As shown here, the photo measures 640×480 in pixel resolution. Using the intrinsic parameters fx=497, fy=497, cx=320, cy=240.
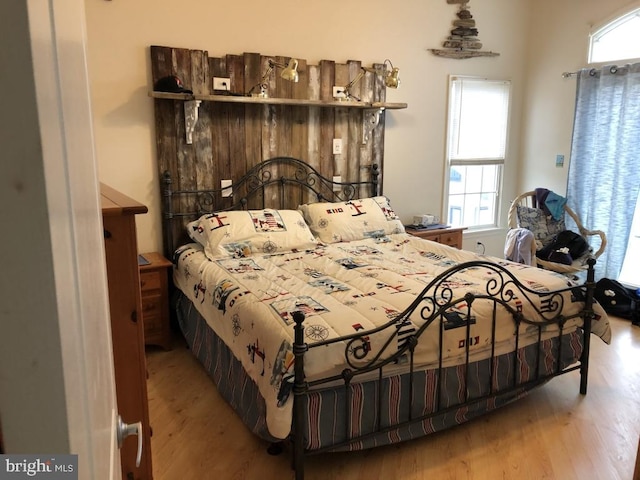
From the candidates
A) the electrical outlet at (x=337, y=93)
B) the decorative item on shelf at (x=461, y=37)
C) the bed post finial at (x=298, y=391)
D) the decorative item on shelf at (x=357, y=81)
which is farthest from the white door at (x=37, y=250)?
the decorative item on shelf at (x=461, y=37)

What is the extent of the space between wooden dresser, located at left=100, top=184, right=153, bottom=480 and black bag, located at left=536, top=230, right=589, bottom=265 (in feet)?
12.6

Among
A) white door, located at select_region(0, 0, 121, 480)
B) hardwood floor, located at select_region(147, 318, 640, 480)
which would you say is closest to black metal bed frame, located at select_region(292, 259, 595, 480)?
hardwood floor, located at select_region(147, 318, 640, 480)

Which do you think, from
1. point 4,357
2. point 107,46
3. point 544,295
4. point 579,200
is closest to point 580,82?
point 579,200

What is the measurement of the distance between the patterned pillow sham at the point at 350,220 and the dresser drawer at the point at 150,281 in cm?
119

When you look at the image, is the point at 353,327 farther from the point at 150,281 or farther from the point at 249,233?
the point at 150,281

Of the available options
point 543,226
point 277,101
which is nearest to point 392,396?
point 277,101

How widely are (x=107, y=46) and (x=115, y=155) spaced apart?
71cm

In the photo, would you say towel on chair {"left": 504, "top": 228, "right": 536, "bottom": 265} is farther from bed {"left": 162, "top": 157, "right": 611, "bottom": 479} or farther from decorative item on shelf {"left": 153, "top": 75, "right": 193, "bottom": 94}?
decorative item on shelf {"left": 153, "top": 75, "right": 193, "bottom": 94}

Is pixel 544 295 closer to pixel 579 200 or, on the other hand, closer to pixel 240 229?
pixel 240 229

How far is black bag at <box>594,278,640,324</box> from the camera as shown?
4.07m

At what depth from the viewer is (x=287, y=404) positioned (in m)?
1.95

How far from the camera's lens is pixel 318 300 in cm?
246

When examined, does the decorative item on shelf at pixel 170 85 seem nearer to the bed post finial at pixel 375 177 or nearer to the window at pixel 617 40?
the bed post finial at pixel 375 177

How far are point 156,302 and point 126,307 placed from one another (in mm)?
1991
